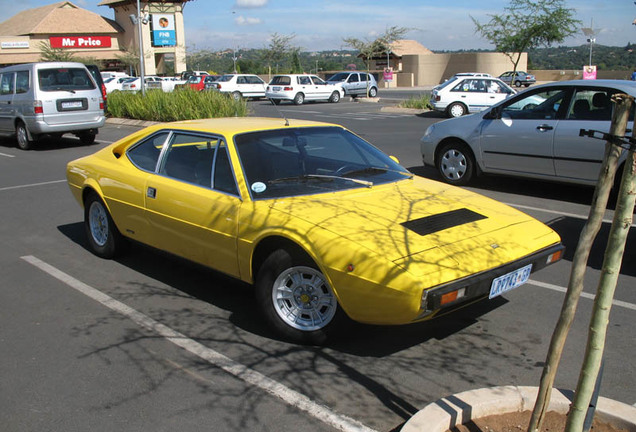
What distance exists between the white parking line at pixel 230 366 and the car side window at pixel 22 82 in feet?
35.6

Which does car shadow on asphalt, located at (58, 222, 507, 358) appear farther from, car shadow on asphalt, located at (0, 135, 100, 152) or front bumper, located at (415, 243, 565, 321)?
car shadow on asphalt, located at (0, 135, 100, 152)

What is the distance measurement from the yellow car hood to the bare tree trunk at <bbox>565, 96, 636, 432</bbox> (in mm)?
1238

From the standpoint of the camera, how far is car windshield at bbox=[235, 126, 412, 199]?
4617mm

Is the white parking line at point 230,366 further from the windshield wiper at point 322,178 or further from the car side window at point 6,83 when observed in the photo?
the car side window at point 6,83

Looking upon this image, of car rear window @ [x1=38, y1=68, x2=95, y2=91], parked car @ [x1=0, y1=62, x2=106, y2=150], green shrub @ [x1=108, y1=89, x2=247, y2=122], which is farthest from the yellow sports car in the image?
green shrub @ [x1=108, y1=89, x2=247, y2=122]

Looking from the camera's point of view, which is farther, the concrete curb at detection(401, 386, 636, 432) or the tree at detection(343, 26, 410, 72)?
the tree at detection(343, 26, 410, 72)

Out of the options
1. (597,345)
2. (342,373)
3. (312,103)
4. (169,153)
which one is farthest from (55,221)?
(312,103)

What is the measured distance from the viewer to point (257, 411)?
3.34 metres

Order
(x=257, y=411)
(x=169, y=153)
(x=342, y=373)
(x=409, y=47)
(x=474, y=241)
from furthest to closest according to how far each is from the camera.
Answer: (x=409, y=47)
(x=169, y=153)
(x=474, y=241)
(x=342, y=373)
(x=257, y=411)

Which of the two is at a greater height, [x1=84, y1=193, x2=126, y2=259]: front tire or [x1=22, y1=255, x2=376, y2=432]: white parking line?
[x1=84, y1=193, x2=126, y2=259]: front tire

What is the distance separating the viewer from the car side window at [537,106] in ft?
27.7

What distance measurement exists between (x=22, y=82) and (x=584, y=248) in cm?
1519

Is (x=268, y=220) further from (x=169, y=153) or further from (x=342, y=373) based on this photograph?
(x=169, y=153)

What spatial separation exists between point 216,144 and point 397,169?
1.61 metres
